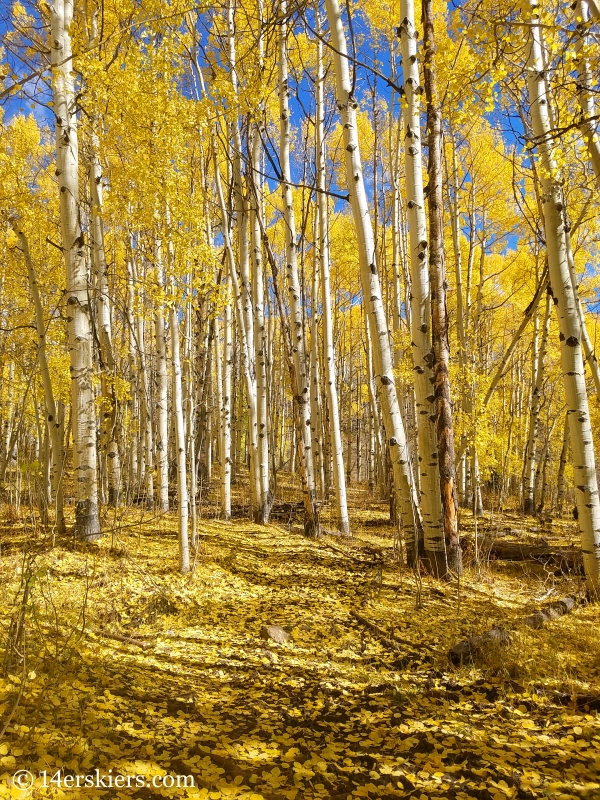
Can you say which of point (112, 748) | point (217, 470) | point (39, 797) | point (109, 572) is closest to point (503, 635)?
point (112, 748)

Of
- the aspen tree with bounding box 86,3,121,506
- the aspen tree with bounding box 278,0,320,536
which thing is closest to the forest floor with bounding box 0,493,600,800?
the aspen tree with bounding box 278,0,320,536

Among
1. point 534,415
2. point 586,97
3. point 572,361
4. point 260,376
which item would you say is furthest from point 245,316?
point 534,415

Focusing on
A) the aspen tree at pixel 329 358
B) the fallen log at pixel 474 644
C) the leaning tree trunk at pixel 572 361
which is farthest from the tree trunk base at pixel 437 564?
the aspen tree at pixel 329 358

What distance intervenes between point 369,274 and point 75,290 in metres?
3.34

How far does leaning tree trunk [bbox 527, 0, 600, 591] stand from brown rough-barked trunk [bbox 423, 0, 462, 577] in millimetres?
1077

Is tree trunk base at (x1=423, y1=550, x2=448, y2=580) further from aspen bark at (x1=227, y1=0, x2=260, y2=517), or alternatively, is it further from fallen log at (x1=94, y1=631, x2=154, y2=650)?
aspen bark at (x1=227, y1=0, x2=260, y2=517)

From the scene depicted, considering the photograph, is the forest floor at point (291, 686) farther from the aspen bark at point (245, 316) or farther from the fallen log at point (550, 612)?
the aspen bark at point (245, 316)

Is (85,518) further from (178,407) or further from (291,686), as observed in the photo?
(291,686)

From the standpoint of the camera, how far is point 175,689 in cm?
288

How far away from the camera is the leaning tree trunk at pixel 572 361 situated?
13.3ft

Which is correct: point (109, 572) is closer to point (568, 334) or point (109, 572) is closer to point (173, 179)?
point (173, 179)

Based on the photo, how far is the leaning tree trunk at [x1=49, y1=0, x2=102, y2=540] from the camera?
5.35 metres

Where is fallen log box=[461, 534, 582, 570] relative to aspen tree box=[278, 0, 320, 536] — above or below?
below

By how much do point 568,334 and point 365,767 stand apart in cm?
356
